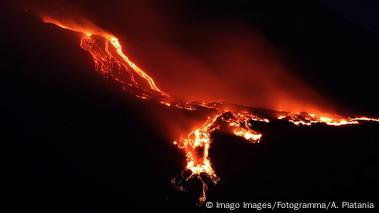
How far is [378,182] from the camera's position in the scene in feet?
44.3

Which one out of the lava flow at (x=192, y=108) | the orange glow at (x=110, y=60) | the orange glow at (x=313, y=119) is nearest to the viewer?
the lava flow at (x=192, y=108)

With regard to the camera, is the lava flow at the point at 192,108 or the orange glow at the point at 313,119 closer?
the lava flow at the point at 192,108

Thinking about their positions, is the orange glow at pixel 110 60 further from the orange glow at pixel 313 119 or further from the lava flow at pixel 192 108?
the orange glow at pixel 313 119

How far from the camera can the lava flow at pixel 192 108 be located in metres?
14.0

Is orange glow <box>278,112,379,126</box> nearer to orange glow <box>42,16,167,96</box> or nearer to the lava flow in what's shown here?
the lava flow

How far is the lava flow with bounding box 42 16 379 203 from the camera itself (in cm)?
1398

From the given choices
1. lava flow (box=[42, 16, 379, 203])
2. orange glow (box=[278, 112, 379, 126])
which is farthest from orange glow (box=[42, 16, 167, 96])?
orange glow (box=[278, 112, 379, 126])

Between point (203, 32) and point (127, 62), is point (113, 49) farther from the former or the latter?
point (203, 32)

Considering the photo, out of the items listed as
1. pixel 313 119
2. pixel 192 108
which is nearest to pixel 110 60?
pixel 192 108

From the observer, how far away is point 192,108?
16.3 meters

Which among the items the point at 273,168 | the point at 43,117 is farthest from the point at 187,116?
the point at 43,117

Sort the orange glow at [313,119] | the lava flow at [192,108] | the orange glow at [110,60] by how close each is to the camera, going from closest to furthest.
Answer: the lava flow at [192,108] < the orange glow at [313,119] < the orange glow at [110,60]

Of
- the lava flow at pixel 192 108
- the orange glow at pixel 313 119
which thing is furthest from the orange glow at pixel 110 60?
the orange glow at pixel 313 119

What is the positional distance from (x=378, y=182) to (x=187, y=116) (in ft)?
19.9
